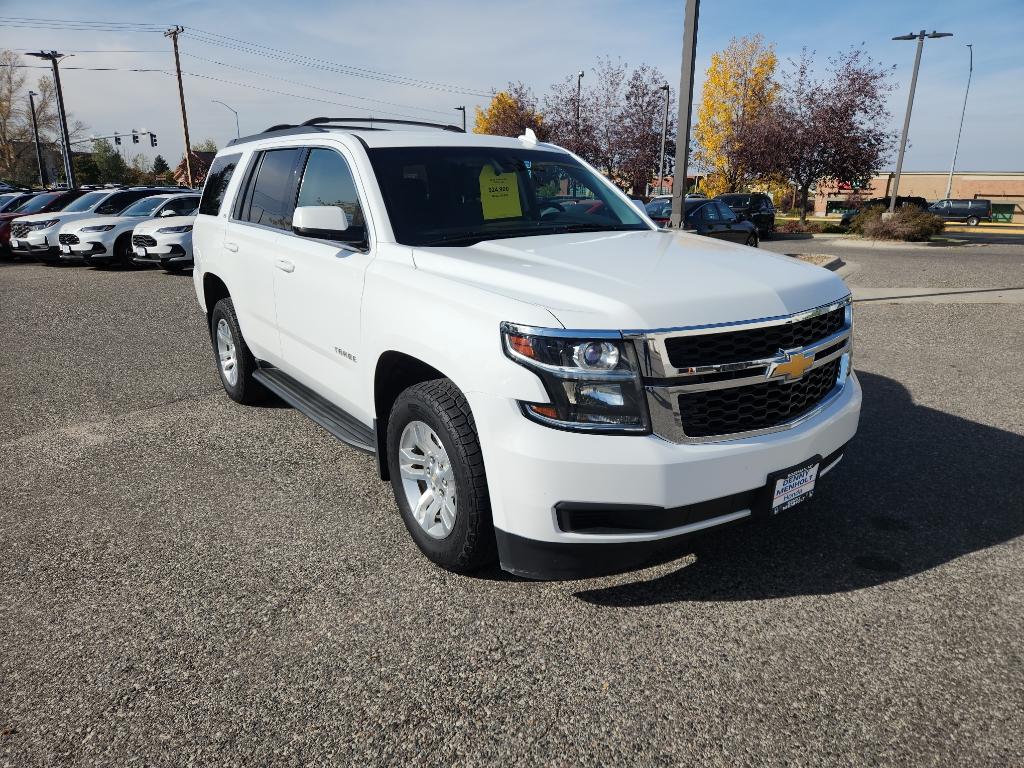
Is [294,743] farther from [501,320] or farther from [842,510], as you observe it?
[842,510]

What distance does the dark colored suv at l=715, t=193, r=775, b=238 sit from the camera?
25281mm

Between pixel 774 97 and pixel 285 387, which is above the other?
pixel 774 97

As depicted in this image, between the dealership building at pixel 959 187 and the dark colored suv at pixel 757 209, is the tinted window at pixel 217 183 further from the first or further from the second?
the dealership building at pixel 959 187

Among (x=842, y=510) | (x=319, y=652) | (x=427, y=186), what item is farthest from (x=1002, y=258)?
(x=319, y=652)

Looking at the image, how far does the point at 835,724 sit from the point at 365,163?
10.4 feet

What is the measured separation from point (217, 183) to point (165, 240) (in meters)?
10.5

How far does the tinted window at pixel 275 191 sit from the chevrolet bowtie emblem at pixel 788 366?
2965mm

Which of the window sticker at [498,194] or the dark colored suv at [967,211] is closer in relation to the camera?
the window sticker at [498,194]

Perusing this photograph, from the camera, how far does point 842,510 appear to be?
12.7ft

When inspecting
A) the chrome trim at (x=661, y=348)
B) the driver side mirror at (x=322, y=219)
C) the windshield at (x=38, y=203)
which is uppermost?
the driver side mirror at (x=322, y=219)

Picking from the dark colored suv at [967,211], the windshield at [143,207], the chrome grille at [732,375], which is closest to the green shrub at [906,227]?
the windshield at [143,207]

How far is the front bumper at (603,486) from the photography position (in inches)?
99.7

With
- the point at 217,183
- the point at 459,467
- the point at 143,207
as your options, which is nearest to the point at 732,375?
the point at 459,467

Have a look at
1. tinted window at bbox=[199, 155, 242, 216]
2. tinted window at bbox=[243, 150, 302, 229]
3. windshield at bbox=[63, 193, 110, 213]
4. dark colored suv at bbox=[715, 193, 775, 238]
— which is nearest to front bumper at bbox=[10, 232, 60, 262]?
windshield at bbox=[63, 193, 110, 213]
